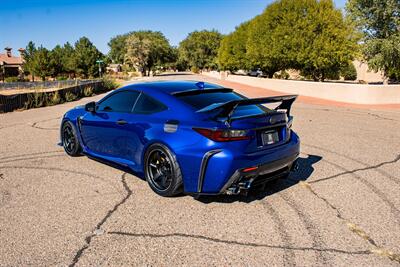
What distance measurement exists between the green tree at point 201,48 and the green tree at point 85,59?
34082 mm

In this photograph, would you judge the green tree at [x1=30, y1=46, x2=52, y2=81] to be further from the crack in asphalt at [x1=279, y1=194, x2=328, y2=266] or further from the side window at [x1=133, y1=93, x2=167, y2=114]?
the crack in asphalt at [x1=279, y1=194, x2=328, y2=266]

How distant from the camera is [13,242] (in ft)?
11.1

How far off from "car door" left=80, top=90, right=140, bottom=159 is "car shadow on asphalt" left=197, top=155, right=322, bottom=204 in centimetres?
136

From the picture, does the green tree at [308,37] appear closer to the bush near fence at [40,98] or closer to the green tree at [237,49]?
the bush near fence at [40,98]

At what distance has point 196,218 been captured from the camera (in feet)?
12.7

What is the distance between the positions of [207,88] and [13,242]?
303 cm

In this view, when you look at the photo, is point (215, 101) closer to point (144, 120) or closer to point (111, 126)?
point (144, 120)

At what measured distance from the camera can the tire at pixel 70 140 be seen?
20.2ft

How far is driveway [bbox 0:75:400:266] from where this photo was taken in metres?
3.14

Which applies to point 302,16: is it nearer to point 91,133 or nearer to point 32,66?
point 91,133

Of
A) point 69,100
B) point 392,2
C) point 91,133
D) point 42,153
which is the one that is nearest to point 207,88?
point 91,133

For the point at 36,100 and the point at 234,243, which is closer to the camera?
the point at 234,243

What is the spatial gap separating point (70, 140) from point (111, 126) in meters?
1.73

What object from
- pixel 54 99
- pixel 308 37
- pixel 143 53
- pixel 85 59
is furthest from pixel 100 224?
pixel 143 53
